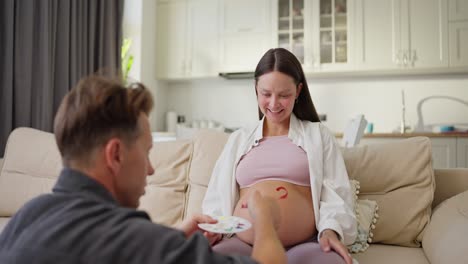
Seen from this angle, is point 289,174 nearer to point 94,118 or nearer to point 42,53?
point 94,118

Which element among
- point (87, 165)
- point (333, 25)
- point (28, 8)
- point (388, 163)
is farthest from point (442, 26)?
point (87, 165)

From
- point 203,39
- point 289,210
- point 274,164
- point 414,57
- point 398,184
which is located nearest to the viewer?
point 289,210

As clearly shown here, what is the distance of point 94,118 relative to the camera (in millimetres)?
640

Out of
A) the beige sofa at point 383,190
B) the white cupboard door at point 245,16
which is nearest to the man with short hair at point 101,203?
the beige sofa at point 383,190

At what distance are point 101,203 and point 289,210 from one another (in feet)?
2.50

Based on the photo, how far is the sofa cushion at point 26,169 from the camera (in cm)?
209

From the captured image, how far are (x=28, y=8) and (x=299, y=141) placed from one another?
7.66 feet

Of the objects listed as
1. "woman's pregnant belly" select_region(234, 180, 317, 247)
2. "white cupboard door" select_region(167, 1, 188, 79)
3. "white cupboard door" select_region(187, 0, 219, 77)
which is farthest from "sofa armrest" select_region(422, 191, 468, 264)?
"white cupboard door" select_region(167, 1, 188, 79)

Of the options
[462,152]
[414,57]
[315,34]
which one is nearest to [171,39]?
[315,34]

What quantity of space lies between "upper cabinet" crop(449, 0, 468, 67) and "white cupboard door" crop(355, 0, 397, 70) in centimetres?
49

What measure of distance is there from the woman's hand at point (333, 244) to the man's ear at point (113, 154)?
710 millimetres

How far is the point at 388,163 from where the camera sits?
165 centimetres

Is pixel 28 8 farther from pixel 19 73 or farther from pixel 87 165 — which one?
pixel 87 165

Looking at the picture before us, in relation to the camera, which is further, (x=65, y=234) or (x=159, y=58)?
(x=159, y=58)
